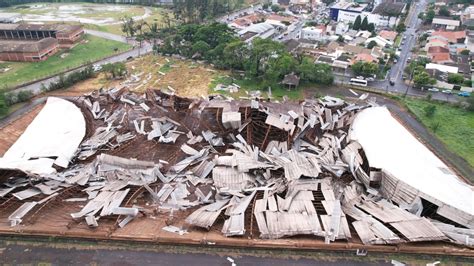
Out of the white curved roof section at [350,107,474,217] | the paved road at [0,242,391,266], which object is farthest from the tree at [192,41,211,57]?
the paved road at [0,242,391,266]

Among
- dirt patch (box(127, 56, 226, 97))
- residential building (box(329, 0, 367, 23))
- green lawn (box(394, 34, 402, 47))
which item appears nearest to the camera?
dirt patch (box(127, 56, 226, 97))

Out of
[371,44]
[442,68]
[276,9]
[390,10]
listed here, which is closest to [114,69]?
[371,44]

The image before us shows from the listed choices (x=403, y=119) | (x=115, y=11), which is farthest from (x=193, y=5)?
(x=403, y=119)

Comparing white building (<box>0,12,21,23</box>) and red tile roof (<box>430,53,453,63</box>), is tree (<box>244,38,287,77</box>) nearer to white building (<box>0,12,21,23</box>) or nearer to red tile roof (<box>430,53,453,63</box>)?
red tile roof (<box>430,53,453,63</box>)

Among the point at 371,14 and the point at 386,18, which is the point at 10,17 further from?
the point at 386,18

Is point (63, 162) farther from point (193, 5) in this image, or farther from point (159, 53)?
point (193, 5)

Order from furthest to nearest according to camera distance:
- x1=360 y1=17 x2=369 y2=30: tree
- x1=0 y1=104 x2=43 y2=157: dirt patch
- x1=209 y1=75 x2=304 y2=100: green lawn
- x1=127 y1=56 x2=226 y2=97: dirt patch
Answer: x1=360 y1=17 x2=369 y2=30: tree
x1=127 y1=56 x2=226 y2=97: dirt patch
x1=209 y1=75 x2=304 y2=100: green lawn
x1=0 y1=104 x2=43 y2=157: dirt patch

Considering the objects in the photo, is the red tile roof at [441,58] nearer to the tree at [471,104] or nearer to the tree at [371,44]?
the tree at [371,44]
